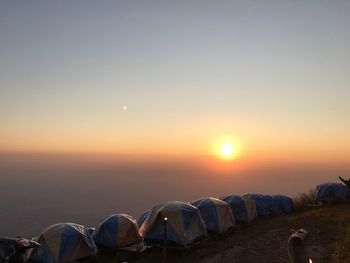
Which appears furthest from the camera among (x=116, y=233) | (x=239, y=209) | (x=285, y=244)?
(x=239, y=209)

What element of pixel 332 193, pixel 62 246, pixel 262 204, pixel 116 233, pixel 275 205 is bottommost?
pixel 62 246

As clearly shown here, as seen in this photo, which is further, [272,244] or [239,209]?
[239,209]

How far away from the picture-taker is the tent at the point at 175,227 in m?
19.6

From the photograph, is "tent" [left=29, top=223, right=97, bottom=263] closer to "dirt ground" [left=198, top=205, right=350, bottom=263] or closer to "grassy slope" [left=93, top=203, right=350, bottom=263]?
"grassy slope" [left=93, top=203, right=350, bottom=263]

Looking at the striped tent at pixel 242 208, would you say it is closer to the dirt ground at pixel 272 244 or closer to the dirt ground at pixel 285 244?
the dirt ground at pixel 272 244

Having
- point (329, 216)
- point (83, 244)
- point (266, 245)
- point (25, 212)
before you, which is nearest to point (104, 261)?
point (83, 244)

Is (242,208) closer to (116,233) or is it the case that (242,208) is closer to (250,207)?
(250,207)

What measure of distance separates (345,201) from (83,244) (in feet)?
58.4

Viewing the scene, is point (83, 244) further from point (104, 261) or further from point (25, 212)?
point (25, 212)

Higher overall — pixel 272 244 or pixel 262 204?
pixel 262 204

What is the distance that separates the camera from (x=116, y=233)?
21.1m

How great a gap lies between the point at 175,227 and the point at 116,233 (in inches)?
129

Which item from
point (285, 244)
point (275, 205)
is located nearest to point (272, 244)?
point (285, 244)

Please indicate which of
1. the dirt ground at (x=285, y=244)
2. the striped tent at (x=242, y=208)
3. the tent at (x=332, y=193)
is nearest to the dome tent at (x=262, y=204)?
the striped tent at (x=242, y=208)
